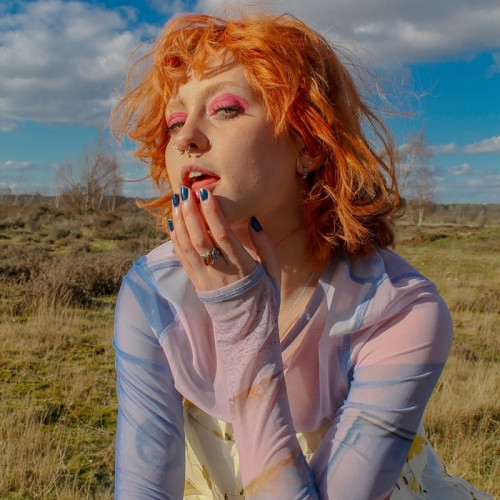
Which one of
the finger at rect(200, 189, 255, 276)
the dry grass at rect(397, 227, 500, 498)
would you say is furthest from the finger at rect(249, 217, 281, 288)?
the dry grass at rect(397, 227, 500, 498)

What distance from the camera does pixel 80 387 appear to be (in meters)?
4.59

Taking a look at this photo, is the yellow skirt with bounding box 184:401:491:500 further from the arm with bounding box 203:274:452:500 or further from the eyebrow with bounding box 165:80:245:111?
the eyebrow with bounding box 165:80:245:111

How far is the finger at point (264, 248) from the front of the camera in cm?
156

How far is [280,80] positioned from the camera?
1.59 m

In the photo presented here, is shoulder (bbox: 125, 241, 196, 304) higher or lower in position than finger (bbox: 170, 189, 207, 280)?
lower

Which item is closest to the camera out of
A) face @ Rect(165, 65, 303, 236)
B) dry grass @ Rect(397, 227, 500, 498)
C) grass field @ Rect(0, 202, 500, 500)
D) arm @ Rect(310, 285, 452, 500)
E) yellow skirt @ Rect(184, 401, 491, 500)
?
arm @ Rect(310, 285, 452, 500)

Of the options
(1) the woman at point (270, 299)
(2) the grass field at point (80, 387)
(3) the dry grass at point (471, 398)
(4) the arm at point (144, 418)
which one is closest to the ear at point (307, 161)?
(1) the woman at point (270, 299)

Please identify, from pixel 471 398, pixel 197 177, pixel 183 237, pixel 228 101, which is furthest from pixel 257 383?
pixel 471 398

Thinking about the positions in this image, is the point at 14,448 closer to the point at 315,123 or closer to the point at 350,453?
the point at 350,453

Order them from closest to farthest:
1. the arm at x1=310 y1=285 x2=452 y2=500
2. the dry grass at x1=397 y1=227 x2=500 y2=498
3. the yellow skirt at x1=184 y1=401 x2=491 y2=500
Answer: the arm at x1=310 y1=285 x2=452 y2=500, the yellow skirt at x1=184 y1=401 x2=491 y2=500, the dry grass at x1=397 y1=227 x2=500 y2=498

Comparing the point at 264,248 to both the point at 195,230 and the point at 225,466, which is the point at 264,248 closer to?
the point at 195,230

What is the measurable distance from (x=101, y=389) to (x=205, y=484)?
→ 3.11 meters

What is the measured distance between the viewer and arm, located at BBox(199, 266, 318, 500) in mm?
1420

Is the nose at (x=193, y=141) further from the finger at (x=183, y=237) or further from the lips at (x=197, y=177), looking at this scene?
the finger at (x=183, y=237)
